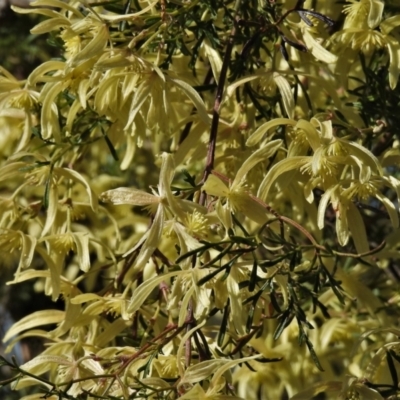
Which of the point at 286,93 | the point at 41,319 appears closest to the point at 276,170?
the point at 286,93

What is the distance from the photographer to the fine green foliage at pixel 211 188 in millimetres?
853

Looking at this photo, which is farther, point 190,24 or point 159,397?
point 190,24

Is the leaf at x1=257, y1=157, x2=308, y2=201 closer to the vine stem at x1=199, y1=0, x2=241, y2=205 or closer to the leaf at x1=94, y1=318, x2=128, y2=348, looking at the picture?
the vine stem at x1=199, y1=0, x2=241, y2=205

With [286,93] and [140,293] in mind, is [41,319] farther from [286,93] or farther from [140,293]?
[286,93]

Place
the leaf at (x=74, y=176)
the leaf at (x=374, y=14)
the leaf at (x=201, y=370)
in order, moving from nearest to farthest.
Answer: the leaf at (x=201, y=370) < the leaf at (x=374, y=14) < the leaf at (x=74, y=176)

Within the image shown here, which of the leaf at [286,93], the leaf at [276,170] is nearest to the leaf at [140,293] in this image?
the leaf at [276,170]

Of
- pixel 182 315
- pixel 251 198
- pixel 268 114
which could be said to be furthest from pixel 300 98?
pixel 182 315

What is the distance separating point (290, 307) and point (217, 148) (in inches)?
11.4

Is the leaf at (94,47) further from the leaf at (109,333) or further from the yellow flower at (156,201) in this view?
the leaf at (109,333)

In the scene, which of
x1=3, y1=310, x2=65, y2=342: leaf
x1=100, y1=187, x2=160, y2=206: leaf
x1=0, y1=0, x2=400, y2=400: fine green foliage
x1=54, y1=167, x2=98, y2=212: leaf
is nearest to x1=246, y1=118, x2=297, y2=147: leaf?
x1=0, y1=0, x2=400, y2=400: fine green foliage

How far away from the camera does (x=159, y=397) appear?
827mm

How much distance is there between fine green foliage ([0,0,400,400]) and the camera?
853mm

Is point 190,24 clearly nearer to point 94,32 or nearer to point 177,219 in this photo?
point 94,32

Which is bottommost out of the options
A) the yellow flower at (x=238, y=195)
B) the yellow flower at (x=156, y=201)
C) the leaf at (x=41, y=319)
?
the leaf at (x=41, y=319)
